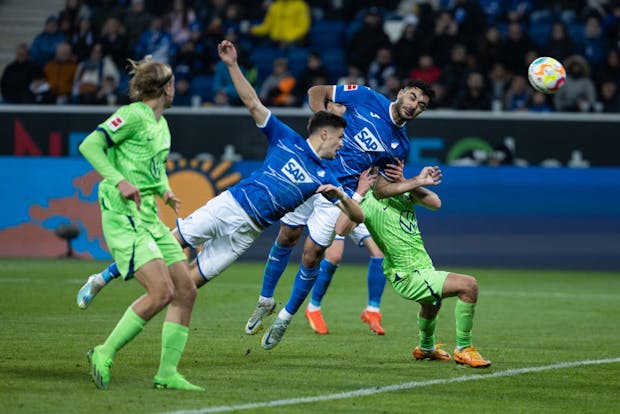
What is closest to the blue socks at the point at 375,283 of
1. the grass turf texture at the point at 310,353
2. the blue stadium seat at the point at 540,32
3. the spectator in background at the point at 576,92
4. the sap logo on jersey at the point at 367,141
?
the grass turf texture at the point at 310,353

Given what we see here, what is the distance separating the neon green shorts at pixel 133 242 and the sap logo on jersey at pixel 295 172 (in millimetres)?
1297

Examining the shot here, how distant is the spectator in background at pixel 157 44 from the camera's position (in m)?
23.7

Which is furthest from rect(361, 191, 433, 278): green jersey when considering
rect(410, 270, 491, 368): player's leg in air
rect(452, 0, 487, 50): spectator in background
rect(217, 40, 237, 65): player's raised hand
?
rect(452, 0, 487, 50): spectator in background

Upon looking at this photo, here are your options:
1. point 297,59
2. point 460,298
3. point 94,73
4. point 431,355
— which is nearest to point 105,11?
point 94,73

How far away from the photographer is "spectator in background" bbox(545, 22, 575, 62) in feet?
71.5

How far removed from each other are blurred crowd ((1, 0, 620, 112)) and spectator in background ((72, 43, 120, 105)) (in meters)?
0.03

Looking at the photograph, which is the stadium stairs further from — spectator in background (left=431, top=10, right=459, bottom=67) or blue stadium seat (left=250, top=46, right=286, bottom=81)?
spectator in background (left=431, top=10, right=459, bottom=67)

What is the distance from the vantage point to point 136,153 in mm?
7965

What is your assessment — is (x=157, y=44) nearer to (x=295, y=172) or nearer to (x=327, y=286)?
(x=327, y=286)

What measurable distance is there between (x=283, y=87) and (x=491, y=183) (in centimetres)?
480

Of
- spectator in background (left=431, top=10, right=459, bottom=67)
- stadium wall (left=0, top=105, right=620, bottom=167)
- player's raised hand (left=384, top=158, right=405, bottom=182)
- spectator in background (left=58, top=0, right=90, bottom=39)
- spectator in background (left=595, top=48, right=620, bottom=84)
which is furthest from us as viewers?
spectator in background (left=58, top=0, right=90, bottom=39)

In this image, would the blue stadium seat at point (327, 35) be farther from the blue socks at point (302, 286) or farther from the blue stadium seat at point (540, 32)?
the blue socks at point (302, 286)

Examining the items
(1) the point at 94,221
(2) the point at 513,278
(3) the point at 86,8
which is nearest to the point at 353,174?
(2) the point at 513,278

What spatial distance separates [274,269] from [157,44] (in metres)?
13.4
